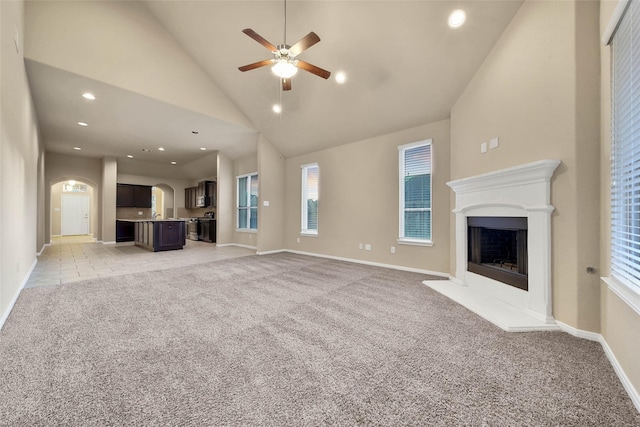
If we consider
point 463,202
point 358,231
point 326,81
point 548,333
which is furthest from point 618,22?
point 358,231

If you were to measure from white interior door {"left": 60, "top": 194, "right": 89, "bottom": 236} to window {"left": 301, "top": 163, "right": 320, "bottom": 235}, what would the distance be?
465 inches

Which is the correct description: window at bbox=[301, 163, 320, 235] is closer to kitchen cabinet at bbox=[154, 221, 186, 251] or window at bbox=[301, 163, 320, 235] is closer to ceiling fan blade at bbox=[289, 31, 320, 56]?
ceiling fan blade at bbox=[289, 31, 320, 56]

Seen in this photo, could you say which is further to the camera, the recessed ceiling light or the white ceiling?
the white ceiling

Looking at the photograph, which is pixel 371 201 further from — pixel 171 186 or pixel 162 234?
pixel 171 186

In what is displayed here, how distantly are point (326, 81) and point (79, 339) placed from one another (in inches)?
178

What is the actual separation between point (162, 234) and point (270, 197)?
3.36 meters

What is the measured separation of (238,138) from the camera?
6680 millimetres

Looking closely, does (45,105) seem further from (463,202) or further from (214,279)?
(463,202)

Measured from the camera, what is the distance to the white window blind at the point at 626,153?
1.57m

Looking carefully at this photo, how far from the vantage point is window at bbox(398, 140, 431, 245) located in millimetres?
4402

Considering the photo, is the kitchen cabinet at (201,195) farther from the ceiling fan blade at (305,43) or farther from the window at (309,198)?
the ceiling fan blade at (305,43)

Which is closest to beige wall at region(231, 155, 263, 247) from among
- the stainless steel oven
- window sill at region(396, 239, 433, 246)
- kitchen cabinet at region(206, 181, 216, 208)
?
kitchen cabinet at region(206, 181, 216, 208)

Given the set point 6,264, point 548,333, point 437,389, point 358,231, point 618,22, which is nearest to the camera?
point 437,389

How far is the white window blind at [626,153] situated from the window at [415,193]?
253 cm
